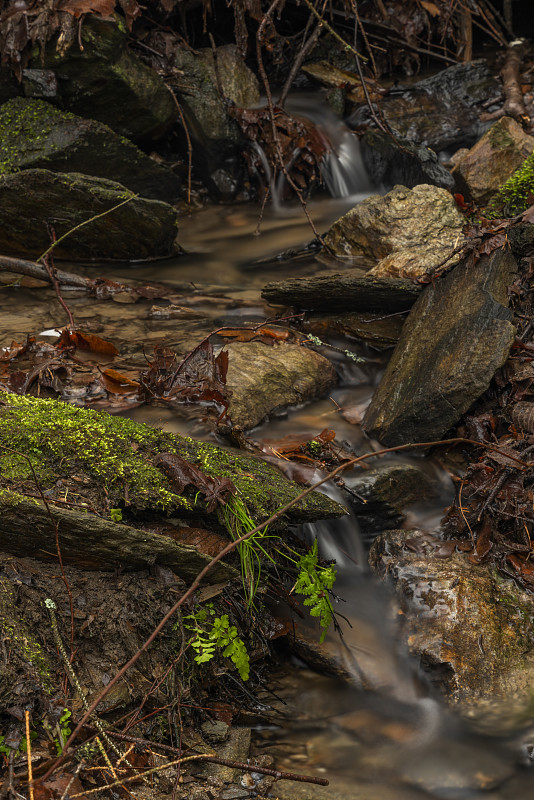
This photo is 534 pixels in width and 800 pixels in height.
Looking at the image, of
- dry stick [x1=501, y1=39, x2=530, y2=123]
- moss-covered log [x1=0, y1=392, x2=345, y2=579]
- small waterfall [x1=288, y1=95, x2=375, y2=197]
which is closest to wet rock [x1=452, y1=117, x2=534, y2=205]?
small waterfall [x1=288, y1=95, x2=375, y2=197]

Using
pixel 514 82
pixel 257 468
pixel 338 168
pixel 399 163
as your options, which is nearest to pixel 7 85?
pixel 338 168

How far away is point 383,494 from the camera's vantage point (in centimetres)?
365

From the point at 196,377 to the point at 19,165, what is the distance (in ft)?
14.1

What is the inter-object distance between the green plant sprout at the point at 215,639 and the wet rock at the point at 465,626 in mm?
916

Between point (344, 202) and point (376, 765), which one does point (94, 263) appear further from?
point (376, 765)

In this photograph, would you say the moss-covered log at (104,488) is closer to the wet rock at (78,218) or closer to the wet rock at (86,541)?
the wet rock at (86,541)

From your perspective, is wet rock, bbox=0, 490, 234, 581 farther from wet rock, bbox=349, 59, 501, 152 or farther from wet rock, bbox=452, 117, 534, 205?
wet rock, bbox=349, 59, 501, 152

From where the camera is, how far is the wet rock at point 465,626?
281 cm

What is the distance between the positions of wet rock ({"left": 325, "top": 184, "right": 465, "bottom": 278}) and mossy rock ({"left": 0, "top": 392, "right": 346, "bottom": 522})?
3060 mm

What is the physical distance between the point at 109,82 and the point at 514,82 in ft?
18.3

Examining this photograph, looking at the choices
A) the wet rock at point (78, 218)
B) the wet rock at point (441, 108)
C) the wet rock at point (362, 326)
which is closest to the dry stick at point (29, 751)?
the wet rock at point (362, 326)

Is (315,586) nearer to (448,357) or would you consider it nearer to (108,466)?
(108,466)

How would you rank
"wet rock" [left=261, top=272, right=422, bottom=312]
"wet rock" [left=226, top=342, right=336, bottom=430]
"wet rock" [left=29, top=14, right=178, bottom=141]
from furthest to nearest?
"wet rock" [left=29, top=14, right=178, bottom=141], "wet rock" [left=261, top=272, right=422, bottom=312], "wet rock" [left=226, top=342, right=336, bottom=430]

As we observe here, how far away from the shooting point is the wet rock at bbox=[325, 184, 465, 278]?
5.93 metres
